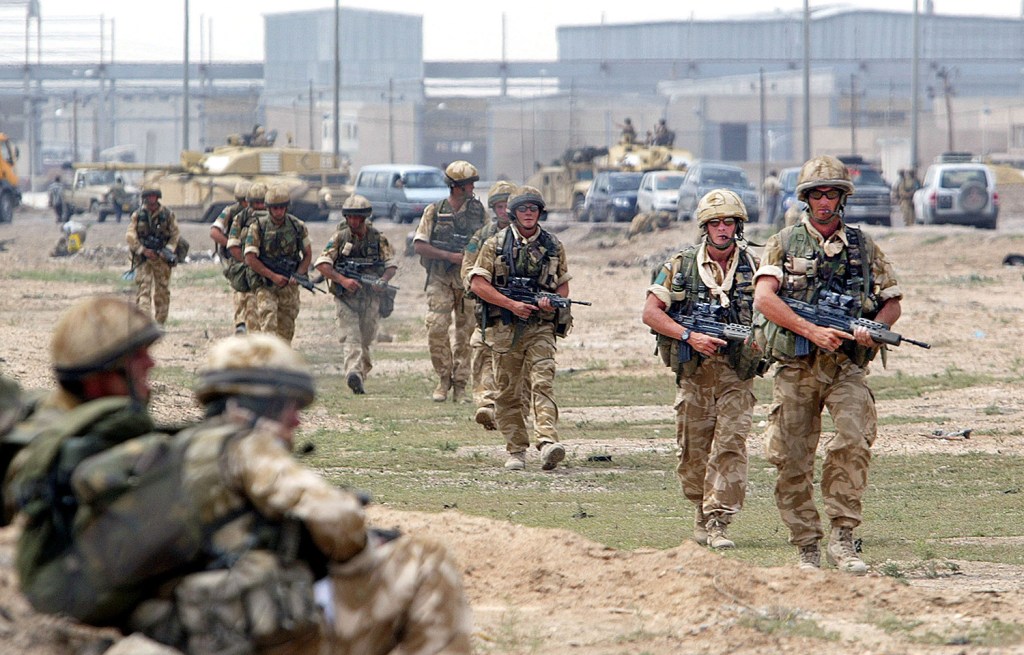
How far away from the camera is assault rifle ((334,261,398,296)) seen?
46.1ft

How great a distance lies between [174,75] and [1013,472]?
80972 mm

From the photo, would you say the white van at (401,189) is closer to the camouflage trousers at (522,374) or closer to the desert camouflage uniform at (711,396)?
the camouflage trousers at (522,374)

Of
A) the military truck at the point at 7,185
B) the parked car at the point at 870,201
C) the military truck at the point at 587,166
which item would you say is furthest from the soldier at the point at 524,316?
the military truck at the point at 7,185

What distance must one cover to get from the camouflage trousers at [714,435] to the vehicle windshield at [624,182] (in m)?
33.2

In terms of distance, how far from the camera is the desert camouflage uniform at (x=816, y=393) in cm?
729

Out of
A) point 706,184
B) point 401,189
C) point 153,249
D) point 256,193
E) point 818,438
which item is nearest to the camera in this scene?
point 818,438

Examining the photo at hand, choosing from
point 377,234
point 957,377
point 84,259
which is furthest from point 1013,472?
point 84,259

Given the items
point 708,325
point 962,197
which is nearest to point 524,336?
point 708,325

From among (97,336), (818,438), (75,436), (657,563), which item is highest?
(97,336)

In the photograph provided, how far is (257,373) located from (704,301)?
4489mm

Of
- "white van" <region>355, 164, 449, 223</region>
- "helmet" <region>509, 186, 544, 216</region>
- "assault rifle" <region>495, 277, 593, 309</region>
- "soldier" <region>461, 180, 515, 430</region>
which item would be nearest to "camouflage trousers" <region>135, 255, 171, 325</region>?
"soldier" <region>461, 180, 515, 430</region>

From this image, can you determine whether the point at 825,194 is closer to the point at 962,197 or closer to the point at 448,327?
the point at 448,327

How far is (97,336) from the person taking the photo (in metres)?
4.00

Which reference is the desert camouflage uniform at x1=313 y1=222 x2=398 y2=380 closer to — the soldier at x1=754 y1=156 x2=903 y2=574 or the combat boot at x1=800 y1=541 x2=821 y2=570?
the soldier at x1=754 y1=156 x2=903 y2=574
